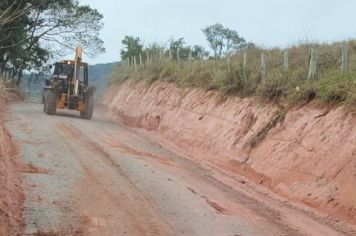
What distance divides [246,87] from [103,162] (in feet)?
18.8

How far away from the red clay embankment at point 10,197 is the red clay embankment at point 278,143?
5044 millimetres

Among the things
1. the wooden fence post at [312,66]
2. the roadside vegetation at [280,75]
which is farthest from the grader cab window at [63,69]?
the wooden fence post at [312,66]

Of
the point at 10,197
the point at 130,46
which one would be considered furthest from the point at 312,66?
the point at 130,46

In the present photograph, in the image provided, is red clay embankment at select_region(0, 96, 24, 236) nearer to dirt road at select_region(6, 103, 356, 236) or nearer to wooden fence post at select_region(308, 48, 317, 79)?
dirt road at select_region(6, 103, 356, 236)

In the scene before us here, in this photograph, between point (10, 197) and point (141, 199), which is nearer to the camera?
point (10, 197)

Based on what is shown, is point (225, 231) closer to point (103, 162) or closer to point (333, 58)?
point (103, 162)

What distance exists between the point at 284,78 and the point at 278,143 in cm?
232

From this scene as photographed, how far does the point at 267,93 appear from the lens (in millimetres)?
14477

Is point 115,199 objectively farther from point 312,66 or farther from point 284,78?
point 284,78

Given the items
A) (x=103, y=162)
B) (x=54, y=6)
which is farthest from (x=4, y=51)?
(x=103, y=162)

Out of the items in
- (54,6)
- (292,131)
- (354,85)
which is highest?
(54,6)

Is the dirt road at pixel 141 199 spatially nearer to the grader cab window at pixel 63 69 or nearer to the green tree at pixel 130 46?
the grader cab window at pixel 63 69

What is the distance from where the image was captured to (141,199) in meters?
9.05

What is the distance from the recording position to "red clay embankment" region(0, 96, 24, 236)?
7141mm
